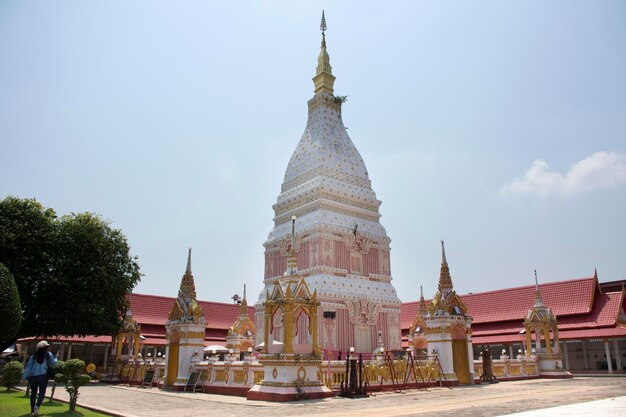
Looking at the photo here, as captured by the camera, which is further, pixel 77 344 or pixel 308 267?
pixel 77 344

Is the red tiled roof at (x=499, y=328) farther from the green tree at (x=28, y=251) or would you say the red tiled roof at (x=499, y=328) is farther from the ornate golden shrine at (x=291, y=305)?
the green tree at (x=28, y=251)

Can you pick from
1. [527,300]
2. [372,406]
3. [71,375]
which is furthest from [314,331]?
[527,300]

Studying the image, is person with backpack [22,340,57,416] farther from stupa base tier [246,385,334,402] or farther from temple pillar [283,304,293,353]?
temple pillar [283,304,293,353]

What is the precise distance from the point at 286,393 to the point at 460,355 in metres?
11.4

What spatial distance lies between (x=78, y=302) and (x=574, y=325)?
31.6 metres

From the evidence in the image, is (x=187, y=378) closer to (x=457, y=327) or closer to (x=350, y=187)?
(x=457, y=327)

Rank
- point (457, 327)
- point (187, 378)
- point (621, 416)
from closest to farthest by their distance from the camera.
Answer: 1. point (621, 416)
2. point (187, 378)
3. point (457, 327)

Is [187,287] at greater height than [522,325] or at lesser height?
greater

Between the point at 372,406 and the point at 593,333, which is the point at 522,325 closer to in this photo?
the point at 593,333

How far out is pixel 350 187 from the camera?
3603 centimetres

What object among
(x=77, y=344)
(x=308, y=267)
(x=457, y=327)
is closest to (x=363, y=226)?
(x=308, y=267)

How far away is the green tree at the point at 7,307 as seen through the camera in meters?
14.7

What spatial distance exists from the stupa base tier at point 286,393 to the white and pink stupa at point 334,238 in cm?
1130

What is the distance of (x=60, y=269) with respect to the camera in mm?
29406
